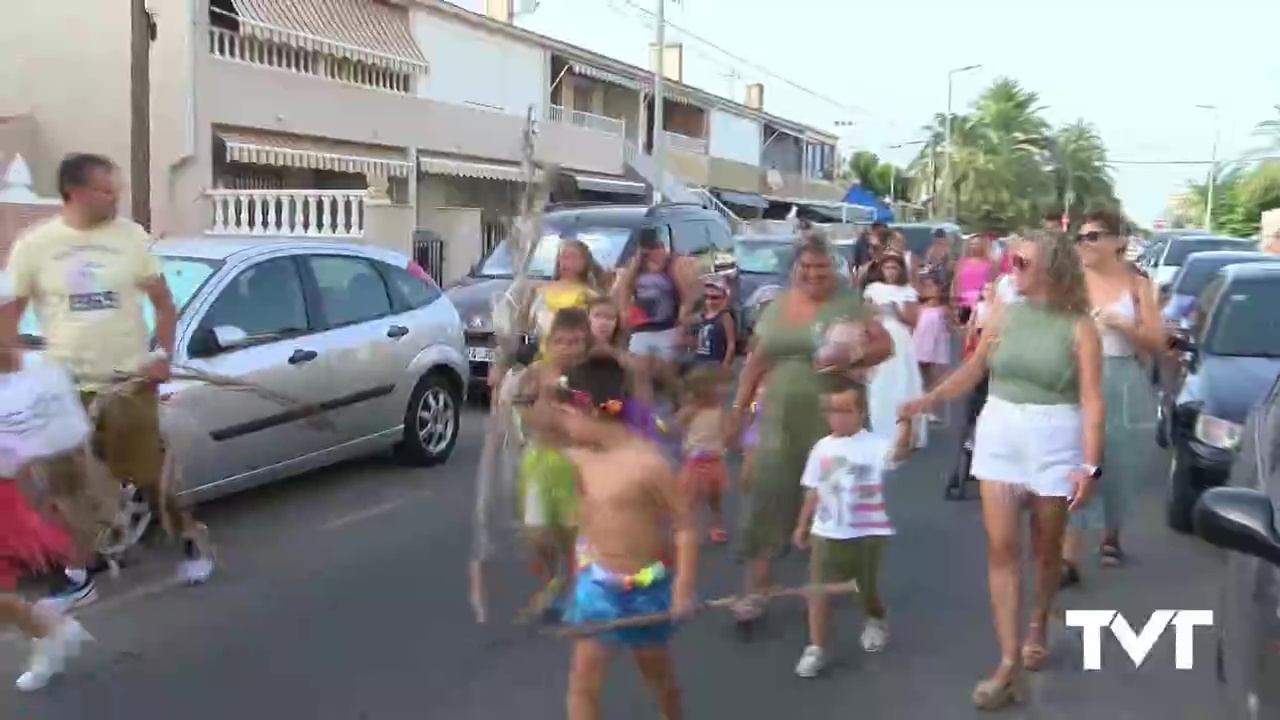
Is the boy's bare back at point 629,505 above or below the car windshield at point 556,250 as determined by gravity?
below

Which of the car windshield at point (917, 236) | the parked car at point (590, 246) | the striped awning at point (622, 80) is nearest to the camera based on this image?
the parked car at point (590, 246)

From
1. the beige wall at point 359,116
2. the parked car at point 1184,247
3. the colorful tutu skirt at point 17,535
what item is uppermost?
the beige wall at point 359,116

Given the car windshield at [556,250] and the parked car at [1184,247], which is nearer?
the car windshield at [556,250]

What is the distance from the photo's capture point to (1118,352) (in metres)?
6.41

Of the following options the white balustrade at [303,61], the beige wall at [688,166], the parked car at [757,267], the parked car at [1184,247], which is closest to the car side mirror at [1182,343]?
the parked car at [757,267]

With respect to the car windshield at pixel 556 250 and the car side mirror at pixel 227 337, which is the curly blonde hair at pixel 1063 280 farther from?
the car windshield at pixel 556 250

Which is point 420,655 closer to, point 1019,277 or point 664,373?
point 664,373

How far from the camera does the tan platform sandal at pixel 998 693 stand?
4816mm

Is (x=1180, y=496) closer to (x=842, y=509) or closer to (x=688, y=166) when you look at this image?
(x=842, y=509)

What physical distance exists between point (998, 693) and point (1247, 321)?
4824 millimetres

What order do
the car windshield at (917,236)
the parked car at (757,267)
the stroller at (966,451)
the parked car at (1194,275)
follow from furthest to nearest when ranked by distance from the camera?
the car windshield at (917,236) → the parked car at (757,267) → the parked car at (1194,275) → the stroller at (966,451)

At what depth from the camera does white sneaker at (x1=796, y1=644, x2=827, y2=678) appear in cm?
515

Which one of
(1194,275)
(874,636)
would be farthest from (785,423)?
(1194,275)

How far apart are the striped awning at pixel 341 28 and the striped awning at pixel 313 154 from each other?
151 centimetres
